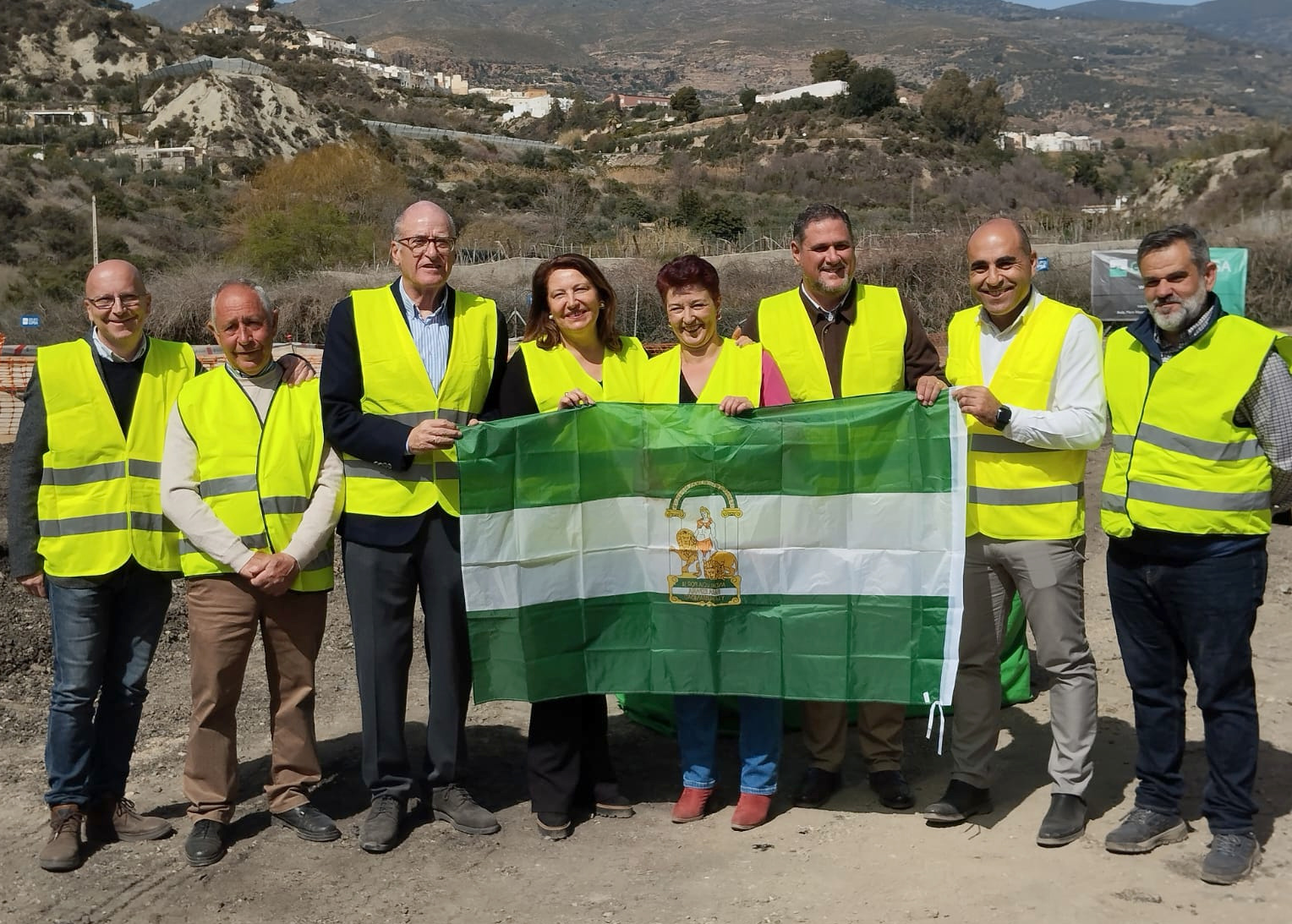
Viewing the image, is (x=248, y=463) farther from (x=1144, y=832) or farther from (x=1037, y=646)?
(x=1144, y=832)

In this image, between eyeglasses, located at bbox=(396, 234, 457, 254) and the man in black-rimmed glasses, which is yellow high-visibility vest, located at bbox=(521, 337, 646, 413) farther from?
the man in black-rimmed glasses

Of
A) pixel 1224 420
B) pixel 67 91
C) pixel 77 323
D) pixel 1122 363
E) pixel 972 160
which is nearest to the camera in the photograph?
pixel 1224 420

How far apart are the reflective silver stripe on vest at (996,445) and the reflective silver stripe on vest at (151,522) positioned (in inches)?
125

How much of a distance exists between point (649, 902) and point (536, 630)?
3.81 ft

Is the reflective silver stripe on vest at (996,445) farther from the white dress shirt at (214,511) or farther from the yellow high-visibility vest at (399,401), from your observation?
the white dress shirt at (214,511)

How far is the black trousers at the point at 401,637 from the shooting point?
Result: 17.0ft

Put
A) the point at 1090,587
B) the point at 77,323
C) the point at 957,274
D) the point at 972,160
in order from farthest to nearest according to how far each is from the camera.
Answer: the point at 972,160, the point at 77,323, the point at 957,274, the point at 1090,587

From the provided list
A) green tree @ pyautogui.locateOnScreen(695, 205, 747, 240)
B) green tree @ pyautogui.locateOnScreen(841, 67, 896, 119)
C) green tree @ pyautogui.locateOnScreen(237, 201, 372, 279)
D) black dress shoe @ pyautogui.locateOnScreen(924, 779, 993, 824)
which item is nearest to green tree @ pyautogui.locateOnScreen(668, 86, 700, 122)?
green tree @ pyautogui.locateOnScreen(841, 67, 896, 119)

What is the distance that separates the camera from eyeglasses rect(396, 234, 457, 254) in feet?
16.8

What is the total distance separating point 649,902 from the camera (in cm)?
464

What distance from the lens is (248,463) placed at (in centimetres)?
508

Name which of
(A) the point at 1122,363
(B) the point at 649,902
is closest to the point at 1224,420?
(A) the point at 1122,363

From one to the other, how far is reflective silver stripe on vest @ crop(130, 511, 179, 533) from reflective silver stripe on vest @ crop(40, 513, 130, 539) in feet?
0.18

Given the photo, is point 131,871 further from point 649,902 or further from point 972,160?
point 972,160
